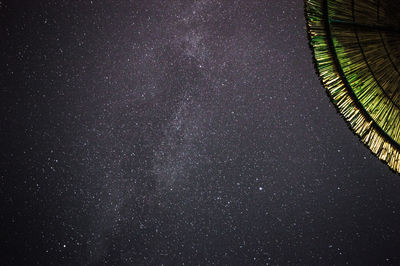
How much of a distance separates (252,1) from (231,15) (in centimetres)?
18

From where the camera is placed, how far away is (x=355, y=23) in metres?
0.87

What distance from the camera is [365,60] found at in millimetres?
873

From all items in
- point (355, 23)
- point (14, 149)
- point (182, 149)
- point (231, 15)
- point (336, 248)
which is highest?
point (231, 15)

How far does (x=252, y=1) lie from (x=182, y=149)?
120cm

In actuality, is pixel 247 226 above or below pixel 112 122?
below

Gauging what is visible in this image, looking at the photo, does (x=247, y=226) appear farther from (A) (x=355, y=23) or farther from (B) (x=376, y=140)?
(A) (x=355, y=23)

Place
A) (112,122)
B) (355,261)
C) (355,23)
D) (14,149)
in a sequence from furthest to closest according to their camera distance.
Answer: (355,261)
(112,122)
(14,149)
(355,23)

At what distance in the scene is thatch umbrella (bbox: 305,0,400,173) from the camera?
2.79 ft

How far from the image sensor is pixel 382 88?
87 centimetres

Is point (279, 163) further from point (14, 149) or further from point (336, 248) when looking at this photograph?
point (14, 149)

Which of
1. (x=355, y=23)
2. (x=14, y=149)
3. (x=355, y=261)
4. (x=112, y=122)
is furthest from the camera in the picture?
(x=355, y=261)

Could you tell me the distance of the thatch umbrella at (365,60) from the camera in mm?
850

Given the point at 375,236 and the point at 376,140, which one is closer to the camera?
the point at 376,140

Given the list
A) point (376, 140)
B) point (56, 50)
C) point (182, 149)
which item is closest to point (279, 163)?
point (182, 149)
